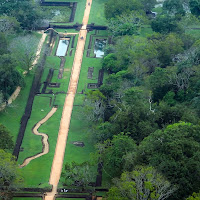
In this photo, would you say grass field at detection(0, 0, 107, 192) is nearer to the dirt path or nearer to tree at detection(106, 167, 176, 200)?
the dirt path

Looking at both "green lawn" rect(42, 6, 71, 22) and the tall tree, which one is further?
"green lawn" rect(42, 6, 71, 22)

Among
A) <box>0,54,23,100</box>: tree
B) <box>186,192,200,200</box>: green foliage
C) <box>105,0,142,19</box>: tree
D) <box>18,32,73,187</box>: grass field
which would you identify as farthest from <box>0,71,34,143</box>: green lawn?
<box>186,192,200,200</box>: green foliage

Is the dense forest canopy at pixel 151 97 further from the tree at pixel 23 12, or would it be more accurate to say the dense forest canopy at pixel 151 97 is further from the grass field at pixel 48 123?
the tree at pixel 23 12

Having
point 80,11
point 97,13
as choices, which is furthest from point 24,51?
point 97,13

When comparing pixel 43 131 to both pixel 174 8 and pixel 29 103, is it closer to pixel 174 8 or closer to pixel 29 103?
pixel 29 103

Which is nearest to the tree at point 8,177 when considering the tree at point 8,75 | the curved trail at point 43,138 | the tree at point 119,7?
the curved trail at point 43,138

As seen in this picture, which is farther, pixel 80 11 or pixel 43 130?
pixel 80 11
